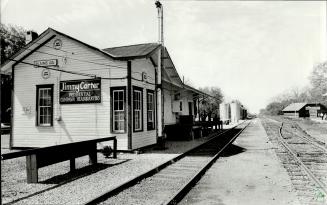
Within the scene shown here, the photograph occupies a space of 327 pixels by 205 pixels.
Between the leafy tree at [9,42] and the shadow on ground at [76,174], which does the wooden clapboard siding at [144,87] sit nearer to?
the shadow on ground at [76,174]

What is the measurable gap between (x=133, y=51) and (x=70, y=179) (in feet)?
25.2

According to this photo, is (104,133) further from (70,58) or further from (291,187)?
(291,187)

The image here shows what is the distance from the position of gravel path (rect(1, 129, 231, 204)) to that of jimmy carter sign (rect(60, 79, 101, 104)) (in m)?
2.89

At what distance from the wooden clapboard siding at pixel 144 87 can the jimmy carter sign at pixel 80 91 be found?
1638mm

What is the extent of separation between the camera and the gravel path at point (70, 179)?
6.10 meters

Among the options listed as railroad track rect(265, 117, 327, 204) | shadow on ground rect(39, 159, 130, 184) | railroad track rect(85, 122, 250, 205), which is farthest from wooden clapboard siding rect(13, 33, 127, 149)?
railroad track rect(265, 117, 327, 204)

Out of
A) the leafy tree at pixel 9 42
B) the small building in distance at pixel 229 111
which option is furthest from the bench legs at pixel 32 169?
the small building in distance at pixel 229 111

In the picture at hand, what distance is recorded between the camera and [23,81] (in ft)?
46.8

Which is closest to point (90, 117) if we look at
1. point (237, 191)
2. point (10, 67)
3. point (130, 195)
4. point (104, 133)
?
point (104, 133)

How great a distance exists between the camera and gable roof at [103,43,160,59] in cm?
1207

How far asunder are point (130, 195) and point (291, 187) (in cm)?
363

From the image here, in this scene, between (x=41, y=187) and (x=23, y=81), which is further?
(x=23, y=81)

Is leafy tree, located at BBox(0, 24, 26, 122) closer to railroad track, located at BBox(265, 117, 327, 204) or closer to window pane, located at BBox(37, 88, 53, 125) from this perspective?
window pane, located at BBox(37, 88, 53, 125)

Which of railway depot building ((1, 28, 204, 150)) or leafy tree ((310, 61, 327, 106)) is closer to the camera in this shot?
railway depot building ((1, 28, 204, 150))
